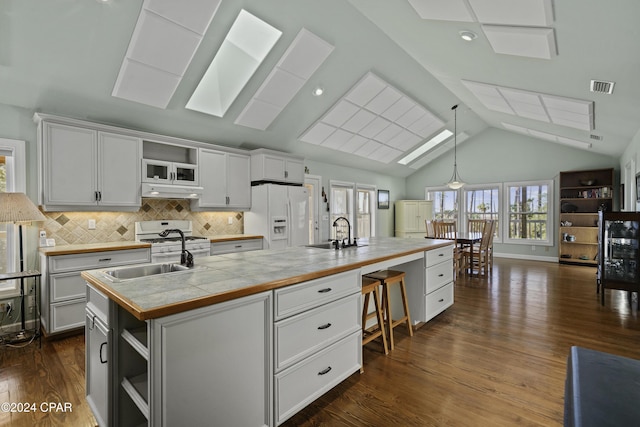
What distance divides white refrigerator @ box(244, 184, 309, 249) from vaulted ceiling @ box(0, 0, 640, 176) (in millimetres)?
909

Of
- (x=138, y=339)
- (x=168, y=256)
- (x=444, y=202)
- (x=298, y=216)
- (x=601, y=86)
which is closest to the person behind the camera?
(x=138, y=339)

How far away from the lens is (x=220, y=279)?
174cm

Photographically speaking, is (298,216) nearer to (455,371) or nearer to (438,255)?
(438,255)

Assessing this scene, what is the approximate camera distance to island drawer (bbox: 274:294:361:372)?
175 cm

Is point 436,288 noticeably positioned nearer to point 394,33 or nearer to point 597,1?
point 597,1

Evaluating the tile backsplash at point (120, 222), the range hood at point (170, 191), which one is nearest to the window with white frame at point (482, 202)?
the tile backsplash at point (120, 222)

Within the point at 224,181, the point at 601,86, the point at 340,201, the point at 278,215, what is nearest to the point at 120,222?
the point at 224,181

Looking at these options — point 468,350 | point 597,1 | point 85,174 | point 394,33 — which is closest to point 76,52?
point 85,174

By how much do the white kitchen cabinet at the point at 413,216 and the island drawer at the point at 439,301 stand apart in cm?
528

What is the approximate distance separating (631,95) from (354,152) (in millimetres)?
4320

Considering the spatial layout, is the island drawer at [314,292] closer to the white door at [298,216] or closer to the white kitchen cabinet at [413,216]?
the white door at [298,216]

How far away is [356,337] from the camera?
2.31m

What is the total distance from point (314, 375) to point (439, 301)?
216cm

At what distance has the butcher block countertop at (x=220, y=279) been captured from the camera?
134 cm
